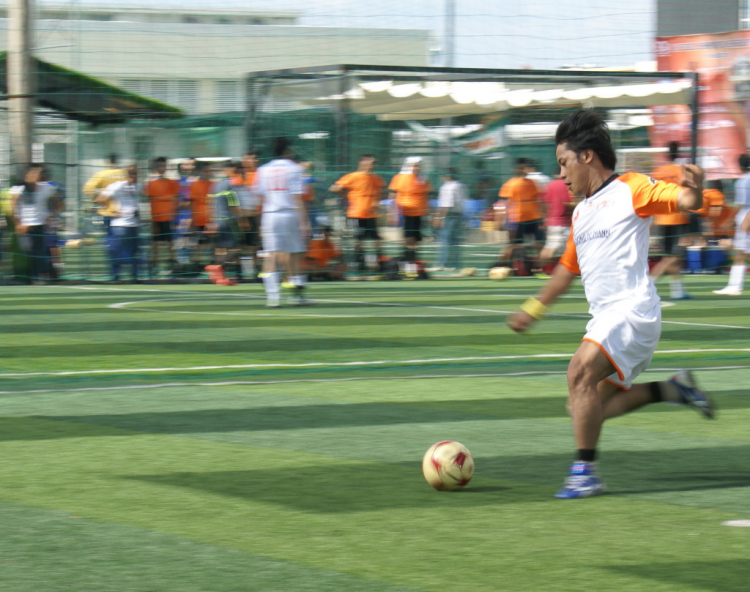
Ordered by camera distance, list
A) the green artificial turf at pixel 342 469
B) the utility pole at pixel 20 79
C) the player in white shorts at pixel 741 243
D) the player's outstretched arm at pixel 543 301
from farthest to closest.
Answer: the utility pole at pixel 20 79, the player in white shorts at pixel 741 243, the player's outstretched arm at pixel 543 301, the green artificial turf at pixel 342 469

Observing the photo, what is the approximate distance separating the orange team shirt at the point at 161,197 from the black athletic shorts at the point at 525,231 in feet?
18.3

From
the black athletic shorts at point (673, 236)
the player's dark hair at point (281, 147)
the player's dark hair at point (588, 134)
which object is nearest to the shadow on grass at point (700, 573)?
the player's dark hair at point (588, 134)

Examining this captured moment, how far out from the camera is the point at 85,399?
267 inches

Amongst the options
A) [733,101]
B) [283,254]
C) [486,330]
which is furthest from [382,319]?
[733,101]

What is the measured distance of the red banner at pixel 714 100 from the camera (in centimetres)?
2108

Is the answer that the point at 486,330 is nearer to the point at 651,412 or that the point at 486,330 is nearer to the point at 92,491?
the point at 651,412

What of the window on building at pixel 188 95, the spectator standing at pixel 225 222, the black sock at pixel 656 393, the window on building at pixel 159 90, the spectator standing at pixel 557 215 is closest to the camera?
the black sock at pixel 656 393

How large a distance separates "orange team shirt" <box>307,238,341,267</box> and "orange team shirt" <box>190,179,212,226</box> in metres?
1.68

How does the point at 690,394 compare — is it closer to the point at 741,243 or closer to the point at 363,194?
the point at 741,243

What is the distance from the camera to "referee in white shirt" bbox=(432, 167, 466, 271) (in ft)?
61.6

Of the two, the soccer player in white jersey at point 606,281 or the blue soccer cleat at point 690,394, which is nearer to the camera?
the soccer player in white jersey at point 606,281

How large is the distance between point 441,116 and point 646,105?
3.69 meters

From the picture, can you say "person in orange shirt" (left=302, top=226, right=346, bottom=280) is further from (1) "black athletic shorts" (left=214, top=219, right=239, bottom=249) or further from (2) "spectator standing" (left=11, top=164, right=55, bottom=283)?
(2) "spectator standing" (left=11, top=164, right=55, bottom=283)

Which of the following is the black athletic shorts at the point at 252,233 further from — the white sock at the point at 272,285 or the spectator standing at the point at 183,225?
the white sock at the point at 272,285
